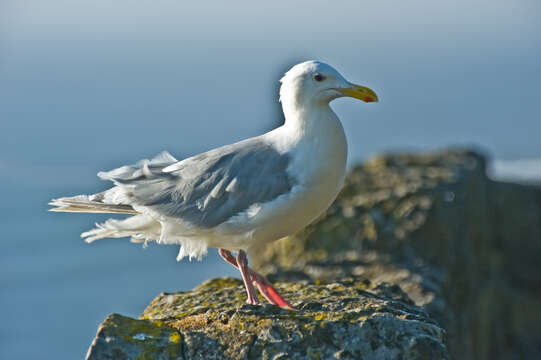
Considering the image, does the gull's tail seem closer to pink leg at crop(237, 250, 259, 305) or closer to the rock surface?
the rock surface

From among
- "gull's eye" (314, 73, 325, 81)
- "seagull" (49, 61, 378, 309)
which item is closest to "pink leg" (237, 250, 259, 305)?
"seagull" (49, 61, 378, 309)

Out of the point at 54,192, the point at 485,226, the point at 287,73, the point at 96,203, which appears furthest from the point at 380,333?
the point at 54,192

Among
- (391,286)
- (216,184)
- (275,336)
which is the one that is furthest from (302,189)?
(391,286)

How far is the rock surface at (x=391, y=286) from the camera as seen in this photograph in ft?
14.9

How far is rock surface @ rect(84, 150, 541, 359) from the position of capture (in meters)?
4.54

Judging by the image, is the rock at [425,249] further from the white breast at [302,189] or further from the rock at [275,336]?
the rock at [275,336]

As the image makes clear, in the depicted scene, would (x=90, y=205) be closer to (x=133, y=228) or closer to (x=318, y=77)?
(x=133, y=228)

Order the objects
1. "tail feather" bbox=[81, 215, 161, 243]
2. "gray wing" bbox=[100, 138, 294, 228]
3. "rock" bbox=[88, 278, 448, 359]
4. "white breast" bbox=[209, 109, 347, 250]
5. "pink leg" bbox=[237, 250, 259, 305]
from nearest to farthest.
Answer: "rock" bbox=[88, 278, 448, 359]
"white breast" bbox=[209, 109, 347, 250]
"gray wing" bbox=[100, 138, 294, 228]
"pink leg" bbox=[237, 250, 259, 305]
"tail feather" bbox=[81, 215, 161, 243]

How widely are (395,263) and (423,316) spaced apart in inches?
→ 111

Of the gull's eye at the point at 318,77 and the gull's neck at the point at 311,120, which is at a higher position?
the gull's eye at the point at 318,77

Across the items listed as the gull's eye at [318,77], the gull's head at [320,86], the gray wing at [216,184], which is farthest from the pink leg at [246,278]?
the gull's eye at [318,77]

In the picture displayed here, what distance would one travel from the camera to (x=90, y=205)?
5949 millimetres

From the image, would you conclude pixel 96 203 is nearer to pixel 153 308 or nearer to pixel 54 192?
pixel 153 308

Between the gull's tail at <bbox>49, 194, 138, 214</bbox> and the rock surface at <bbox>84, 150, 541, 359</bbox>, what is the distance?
81cm
